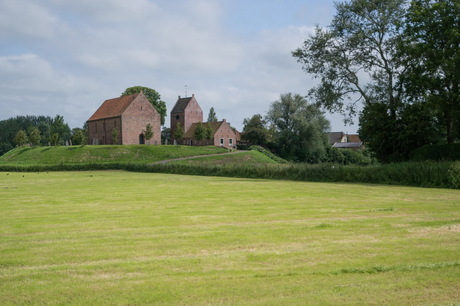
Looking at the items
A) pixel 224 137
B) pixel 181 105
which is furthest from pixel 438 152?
pixel 181 105

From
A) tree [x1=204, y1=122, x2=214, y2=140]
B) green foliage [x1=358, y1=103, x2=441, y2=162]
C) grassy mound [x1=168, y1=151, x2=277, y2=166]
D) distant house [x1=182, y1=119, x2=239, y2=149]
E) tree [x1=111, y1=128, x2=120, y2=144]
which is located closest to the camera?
green foliage [x1=358, y1=103, x2=441, y2=162]

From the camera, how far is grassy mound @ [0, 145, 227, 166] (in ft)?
198

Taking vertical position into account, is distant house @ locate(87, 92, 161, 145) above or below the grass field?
above

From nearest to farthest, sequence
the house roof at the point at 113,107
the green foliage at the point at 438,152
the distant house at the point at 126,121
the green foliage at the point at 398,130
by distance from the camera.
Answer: the green foliage at the point at 438,152 < the green foliage at the point at 398,130 < the distant house at the point at 126,121 < the house roof at the point at 113,107

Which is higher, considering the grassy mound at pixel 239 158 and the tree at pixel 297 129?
the tree at pixel 297 129

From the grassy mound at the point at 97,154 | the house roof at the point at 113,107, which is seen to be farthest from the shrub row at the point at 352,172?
the house roof at the point at 113,107

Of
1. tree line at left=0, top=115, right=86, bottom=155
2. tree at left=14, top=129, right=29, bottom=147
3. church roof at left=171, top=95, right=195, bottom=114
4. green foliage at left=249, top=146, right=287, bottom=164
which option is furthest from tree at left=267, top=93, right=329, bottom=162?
tree at left=14, top=129, right=29, bottom=147

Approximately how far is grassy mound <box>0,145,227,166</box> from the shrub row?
21696mm

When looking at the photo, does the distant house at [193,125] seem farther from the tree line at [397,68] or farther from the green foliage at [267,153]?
the tree line at [397,68]

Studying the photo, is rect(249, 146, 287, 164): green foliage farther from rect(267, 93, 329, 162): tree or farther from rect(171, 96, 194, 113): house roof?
rect(171, 96, 194, 113): house roof

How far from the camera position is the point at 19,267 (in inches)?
252

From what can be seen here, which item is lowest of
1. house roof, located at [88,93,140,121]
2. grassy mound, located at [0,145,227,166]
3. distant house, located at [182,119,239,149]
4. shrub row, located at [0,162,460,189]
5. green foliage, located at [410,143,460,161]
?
shrub row, located at [0,162,460,189]

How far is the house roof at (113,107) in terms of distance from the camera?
73.6 m

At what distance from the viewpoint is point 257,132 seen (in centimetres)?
8406
